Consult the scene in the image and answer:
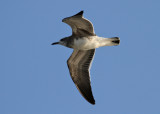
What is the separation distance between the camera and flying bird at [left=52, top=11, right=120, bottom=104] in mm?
13062

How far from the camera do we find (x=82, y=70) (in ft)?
48.0

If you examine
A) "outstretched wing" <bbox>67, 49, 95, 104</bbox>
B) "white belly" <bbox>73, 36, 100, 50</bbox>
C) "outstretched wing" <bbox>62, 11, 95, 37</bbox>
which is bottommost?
"outstretched wing" <bbox>67, 49, 95, 104</bbox>

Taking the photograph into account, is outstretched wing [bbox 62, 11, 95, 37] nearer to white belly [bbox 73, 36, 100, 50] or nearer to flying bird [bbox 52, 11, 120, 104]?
flying bird [bbox 52, 11, 120, 104]

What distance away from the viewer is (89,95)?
563 inches

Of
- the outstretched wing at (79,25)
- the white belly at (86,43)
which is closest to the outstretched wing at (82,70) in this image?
the white belly at (86,43)

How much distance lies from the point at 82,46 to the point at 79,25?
794 mm

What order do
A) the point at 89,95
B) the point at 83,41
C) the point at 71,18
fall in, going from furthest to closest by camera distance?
the point at 89,95, the point at 83,41, the point at 71,18

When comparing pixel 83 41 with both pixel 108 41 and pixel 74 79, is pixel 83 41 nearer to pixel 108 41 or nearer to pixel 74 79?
pixel 108 41

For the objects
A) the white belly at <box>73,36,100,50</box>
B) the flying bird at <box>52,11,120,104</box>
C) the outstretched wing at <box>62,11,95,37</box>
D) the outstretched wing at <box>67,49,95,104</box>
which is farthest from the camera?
the outstretched wing at <box>67,49,95,104</box>

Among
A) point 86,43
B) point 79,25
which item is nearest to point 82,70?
point 86,43

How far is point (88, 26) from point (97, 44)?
76 centimetres

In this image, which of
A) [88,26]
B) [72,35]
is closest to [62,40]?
[72,35]

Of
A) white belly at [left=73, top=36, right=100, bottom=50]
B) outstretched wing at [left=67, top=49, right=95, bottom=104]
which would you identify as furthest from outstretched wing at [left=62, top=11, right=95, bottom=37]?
outstretched wing at [left=67, top=49, right=95, bottom=104]

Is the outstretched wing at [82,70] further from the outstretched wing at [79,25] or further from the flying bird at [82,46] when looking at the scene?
the outstretched wing at [79,25]
